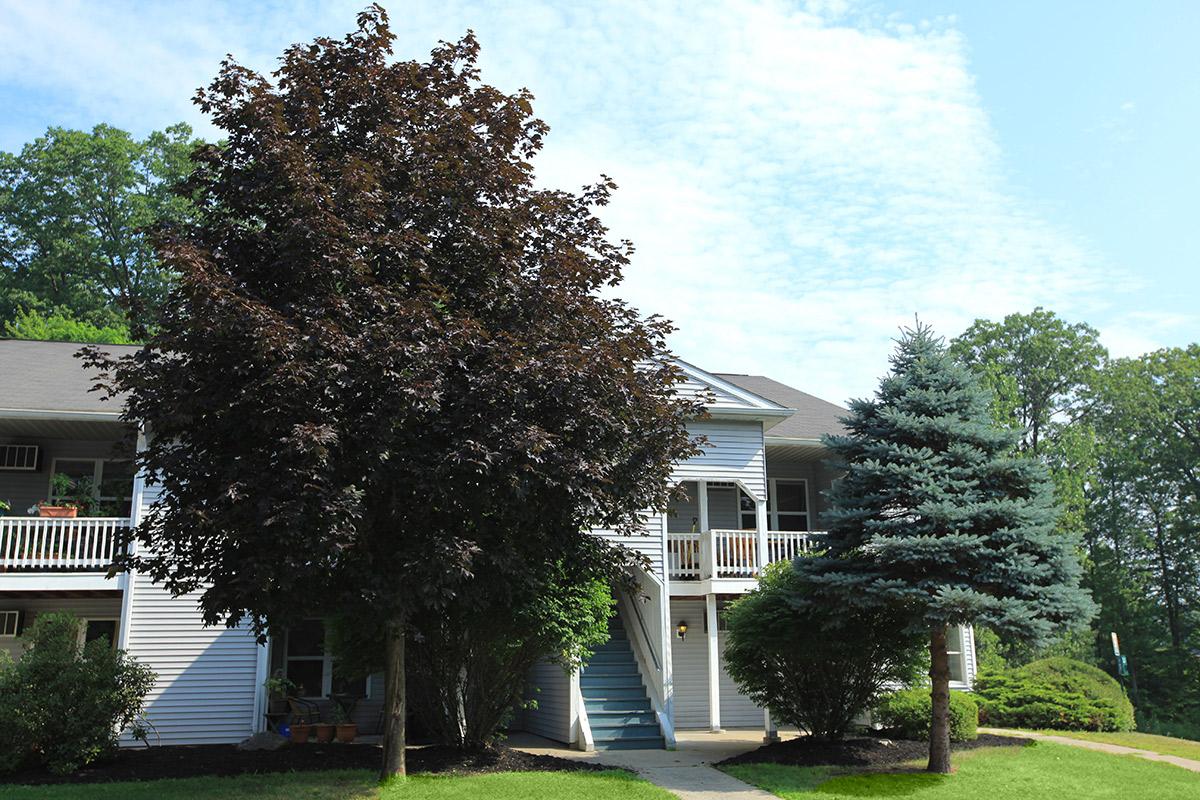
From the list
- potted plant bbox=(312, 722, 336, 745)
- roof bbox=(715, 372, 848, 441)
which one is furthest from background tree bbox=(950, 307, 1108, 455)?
potted plant bbox=(312, 722, 336, 745)

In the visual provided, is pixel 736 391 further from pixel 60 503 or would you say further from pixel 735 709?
pixel 60 503

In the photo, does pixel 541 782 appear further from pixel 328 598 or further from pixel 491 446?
pixel 491 446

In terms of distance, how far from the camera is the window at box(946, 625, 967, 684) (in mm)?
20125

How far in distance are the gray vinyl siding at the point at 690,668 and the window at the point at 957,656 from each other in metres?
5.19

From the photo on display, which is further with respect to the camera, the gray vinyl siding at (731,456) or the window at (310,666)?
the gray vinyl siding at (731,456)

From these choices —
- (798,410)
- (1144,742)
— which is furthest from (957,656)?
(798,410)

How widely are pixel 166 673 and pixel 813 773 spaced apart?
1093cm

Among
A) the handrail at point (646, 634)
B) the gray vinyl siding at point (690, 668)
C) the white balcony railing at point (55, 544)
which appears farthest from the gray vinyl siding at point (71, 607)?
the gray vinyl siding at point (690, 668)

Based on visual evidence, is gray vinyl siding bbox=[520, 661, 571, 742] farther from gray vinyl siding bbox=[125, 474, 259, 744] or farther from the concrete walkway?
gray vinyl siding bbox=[125, 474, 259, 744]

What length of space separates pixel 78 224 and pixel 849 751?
3820cm

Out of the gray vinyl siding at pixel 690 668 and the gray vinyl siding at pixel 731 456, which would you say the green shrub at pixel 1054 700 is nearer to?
the gray vinyl siding at pixel 690 668

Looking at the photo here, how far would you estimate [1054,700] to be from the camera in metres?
19.0

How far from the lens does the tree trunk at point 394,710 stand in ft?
37.4

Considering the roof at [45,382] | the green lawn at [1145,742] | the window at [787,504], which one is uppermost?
the roof at [45,382]
